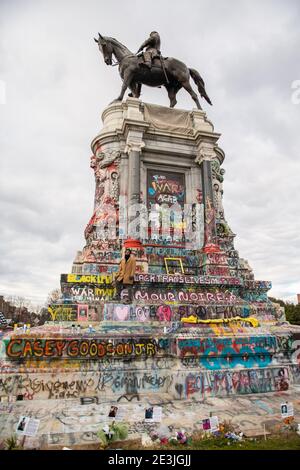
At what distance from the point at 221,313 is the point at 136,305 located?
12.3 feet

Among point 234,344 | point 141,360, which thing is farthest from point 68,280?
point 234,344

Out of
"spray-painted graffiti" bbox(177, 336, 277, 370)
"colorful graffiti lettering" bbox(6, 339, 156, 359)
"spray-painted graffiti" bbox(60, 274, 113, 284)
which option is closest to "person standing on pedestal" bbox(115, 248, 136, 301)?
"spray-painted graffiti" bbox(60, 274, 113, 284)

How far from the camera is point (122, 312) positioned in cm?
1234

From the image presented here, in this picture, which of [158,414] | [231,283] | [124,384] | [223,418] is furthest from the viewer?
[231,283]

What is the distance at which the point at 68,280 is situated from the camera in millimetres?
13586

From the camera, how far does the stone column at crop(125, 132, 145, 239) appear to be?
16.2 metres

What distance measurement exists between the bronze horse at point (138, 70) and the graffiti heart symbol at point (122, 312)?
559 inches

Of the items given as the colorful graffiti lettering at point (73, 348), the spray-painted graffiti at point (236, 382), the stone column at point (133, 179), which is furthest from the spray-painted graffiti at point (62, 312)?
the spray-painted graffiti at point (236, 382)

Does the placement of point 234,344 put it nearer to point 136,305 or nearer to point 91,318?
point 136,305

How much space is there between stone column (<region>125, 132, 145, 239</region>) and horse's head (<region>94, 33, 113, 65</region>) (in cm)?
655

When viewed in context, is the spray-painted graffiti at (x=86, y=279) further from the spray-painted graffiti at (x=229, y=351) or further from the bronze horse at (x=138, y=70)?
the bronze horse at (x=138, y=70)

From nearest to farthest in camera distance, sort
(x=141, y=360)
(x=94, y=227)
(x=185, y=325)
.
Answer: (x=141, y=360) < (x=185, y=325) < (x=94, y=227)

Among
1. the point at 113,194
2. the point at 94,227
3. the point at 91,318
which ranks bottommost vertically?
the point at 91,318

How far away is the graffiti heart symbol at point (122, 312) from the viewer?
40.2 feet
